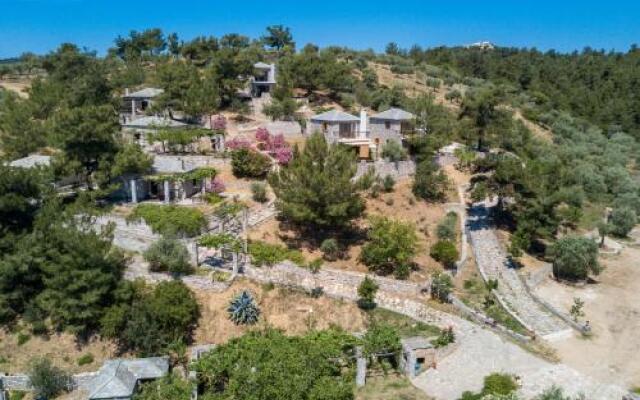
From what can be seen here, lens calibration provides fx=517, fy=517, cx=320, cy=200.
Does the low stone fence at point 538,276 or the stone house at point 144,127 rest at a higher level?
the stone house at point 144,127

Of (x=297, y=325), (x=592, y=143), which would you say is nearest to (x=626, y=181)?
(x=592, y=143)

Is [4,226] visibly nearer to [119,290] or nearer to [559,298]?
[119,290]

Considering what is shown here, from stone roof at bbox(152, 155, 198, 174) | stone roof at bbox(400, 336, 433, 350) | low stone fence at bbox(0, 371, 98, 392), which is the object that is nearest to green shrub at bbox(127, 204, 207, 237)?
stone roof at bbox(152, 155, 198, 174)

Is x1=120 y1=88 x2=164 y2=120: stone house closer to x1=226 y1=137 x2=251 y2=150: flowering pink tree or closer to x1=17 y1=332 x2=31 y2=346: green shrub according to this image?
x1=226 y1=137 x2=251 y2=150: flowering pink tree

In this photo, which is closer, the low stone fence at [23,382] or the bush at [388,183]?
the low stone fence at [23,382]

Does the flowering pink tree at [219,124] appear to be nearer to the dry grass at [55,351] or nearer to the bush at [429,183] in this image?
the bush at [429,183]

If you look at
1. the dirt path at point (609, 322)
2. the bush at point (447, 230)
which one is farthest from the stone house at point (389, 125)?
the dirt path at point (609, 322)
